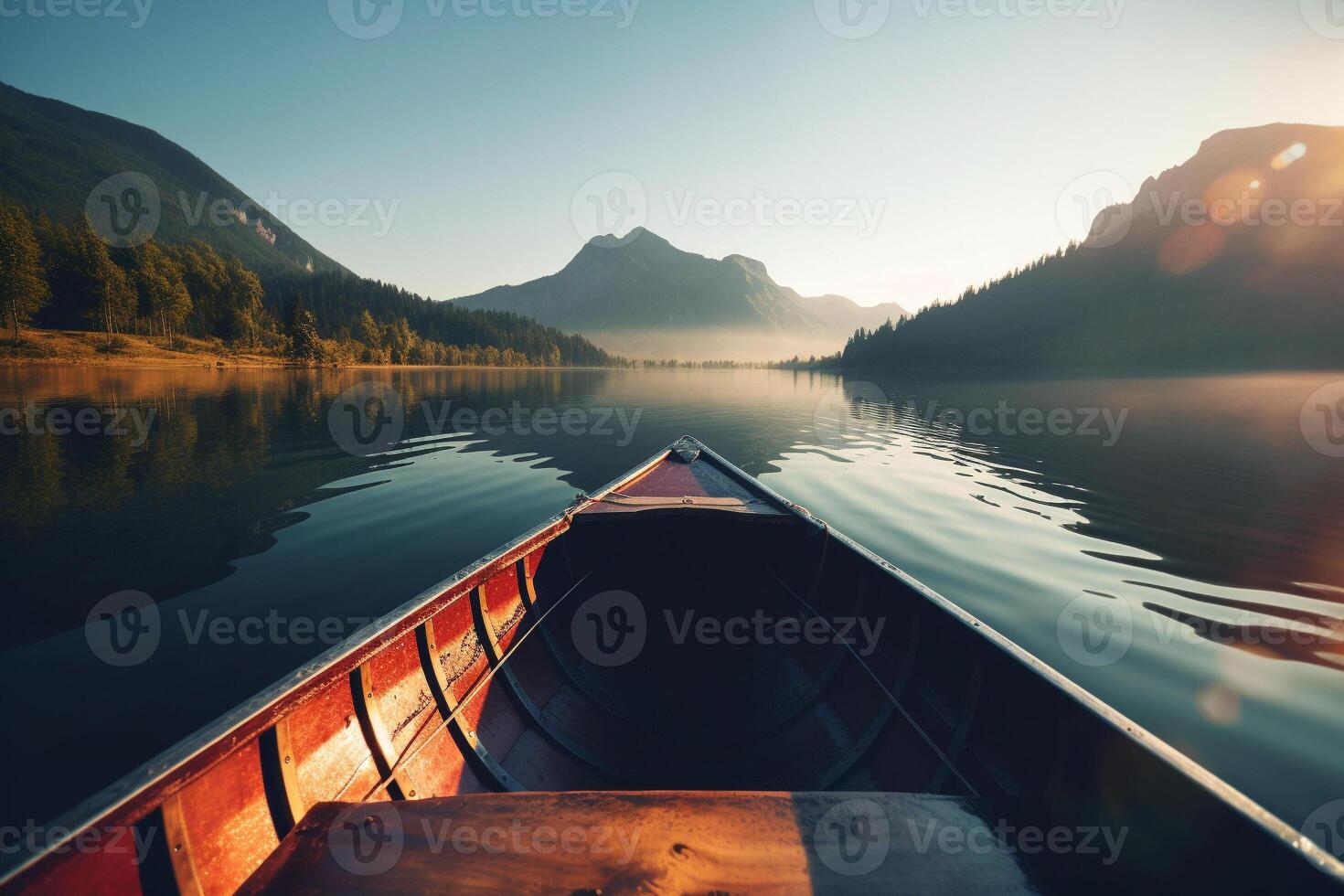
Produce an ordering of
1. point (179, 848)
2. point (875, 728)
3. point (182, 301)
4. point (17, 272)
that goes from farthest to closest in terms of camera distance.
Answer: point (182, 301) → point (17, 272) → point (875, 728) → point (179, 848)

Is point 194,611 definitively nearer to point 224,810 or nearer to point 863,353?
point 224,810

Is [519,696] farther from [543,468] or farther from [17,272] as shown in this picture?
[17,272]

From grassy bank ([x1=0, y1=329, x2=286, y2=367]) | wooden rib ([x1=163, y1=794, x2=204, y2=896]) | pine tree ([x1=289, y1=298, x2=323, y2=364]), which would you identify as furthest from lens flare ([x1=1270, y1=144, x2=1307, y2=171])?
grassy bank ([x1=0, y1=329, x2=286, y2=367])

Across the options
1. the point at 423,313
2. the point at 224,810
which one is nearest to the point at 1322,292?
the point at 224,810

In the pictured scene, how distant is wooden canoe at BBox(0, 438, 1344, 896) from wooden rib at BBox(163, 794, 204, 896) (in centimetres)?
1

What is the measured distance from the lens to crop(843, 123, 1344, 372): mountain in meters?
114

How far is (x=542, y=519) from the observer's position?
10914 millimetres

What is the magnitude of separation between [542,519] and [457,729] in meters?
7.27

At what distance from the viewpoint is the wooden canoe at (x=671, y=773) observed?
2.17m

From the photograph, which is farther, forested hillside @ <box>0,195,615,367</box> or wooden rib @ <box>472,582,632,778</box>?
forested hillside @ <box>0,195,615,367</box>

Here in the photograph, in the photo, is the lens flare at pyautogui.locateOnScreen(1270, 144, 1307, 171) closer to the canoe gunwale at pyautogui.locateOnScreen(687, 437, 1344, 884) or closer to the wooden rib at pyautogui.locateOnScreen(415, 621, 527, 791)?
the canoe gunwale at pyautogui.locateOnScreen(687, 437, 1344, 884)

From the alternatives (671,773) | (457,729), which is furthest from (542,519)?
(671,773)

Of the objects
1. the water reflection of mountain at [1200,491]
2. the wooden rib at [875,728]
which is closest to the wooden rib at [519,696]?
the wooden rib at [875,728]

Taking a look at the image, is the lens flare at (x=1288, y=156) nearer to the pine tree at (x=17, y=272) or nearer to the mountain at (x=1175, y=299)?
the mountain at (x=1175, y=299)
